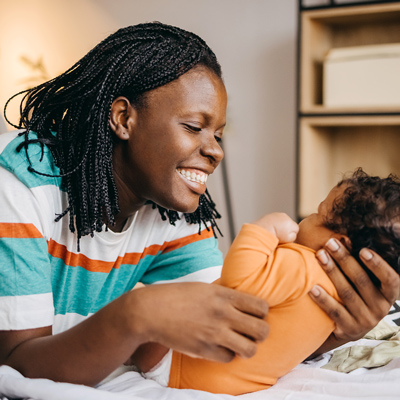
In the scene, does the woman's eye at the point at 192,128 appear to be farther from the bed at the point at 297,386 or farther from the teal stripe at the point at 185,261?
the bed at the point at 297,386

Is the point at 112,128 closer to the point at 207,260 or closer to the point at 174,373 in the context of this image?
the point at 207,260

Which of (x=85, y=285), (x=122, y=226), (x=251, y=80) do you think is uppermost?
(x=251, y=80)

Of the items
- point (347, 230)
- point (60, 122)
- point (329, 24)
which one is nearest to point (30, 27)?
point (329, 24)

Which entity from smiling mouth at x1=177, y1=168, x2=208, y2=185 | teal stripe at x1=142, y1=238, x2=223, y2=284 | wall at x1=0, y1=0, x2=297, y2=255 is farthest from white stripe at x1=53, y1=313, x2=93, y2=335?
wall at x1=0, y1=0, x2=297, y2=255

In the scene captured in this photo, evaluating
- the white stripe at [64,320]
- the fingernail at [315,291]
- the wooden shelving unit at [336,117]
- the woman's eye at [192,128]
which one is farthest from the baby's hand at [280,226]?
the wooden shelving unit at [336,117]

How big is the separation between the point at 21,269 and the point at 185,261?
45cm

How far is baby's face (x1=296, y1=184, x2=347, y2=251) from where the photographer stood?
39.2 inches

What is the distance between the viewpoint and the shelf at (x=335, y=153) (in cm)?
213

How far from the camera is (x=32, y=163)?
3.23 feet

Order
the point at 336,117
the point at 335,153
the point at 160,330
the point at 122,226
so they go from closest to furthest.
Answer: the point at 160,330 < the point at 122,226 < the point at 336,117 < the point at 335,153

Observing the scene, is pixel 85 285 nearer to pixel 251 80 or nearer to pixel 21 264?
pixel 21 264

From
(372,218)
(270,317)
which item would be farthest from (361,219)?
(270,317)

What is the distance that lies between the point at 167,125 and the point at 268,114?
1.56 meters

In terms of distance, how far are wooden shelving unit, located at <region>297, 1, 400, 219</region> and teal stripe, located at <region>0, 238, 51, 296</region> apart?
1.41m
